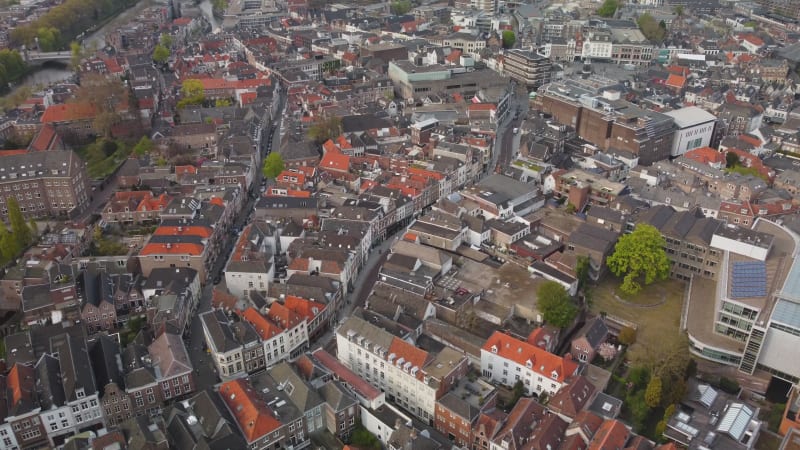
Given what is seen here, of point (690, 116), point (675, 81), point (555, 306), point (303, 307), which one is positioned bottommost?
point (303, 307)

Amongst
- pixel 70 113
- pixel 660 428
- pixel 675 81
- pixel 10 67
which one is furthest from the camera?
pixel 10 67

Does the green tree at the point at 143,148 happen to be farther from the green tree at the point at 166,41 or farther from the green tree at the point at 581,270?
the green tree at the point at 166,41

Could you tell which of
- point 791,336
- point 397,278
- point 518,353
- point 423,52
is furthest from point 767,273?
point 423,52

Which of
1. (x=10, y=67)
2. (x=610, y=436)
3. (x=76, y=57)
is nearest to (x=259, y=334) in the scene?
(x=610, y=436)

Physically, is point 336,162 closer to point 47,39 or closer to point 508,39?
point 508,39

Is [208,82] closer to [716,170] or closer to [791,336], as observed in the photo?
[716,170]

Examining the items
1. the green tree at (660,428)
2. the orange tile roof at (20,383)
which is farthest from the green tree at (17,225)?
the green tree at (660,428)
